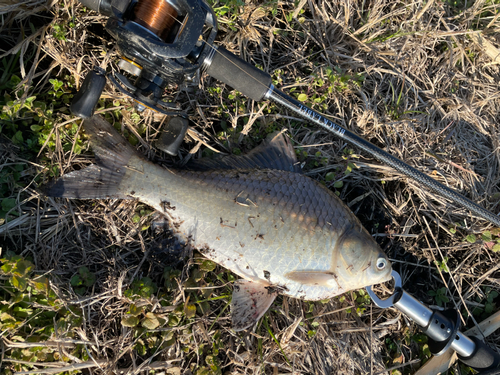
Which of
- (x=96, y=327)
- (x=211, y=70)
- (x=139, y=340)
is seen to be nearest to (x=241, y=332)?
(x=139, y=340)

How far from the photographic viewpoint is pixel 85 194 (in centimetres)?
238

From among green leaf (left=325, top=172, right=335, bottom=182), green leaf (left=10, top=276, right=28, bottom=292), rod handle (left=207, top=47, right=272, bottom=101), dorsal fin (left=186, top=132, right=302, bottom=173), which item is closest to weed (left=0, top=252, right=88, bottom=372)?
green leaf (left=10, top=276, right=28, bottom=292)

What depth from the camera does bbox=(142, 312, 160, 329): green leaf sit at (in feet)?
7.89

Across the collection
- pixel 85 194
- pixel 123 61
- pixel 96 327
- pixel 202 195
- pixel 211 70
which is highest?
pixel 211 70

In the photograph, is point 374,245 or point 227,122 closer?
point 374,245

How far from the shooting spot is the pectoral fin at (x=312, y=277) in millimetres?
2453

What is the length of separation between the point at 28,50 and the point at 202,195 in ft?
5.93

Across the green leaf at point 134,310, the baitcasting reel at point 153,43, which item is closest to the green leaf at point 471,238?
the baitcasting reel at point 153,43

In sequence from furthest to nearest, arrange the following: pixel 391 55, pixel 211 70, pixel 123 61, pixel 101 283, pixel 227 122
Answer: pixel 391 55, pixel 227 122, pixel 101 283, pixel 211 70, pixel 123 61

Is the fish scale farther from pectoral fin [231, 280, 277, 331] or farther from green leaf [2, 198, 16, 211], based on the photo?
green leaf [2, 198, 16, 211]

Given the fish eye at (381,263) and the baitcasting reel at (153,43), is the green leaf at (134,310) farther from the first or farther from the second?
the fish eye at (381,263)

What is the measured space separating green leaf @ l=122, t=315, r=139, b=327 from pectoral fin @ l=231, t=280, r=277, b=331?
→ 0.70 metres

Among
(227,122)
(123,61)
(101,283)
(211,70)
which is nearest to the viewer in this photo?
(123,61)

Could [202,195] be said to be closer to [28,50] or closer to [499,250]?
[28,50]
